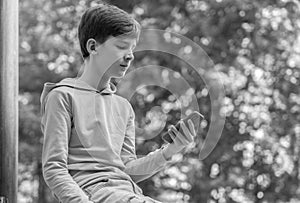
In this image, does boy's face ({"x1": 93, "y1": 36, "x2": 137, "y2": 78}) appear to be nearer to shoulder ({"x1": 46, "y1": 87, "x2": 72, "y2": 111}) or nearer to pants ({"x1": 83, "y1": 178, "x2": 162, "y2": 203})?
shoulder ({"x1": 46, "y1": 87, "x2": 72, "y2": 111})

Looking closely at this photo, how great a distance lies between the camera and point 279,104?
3.88m

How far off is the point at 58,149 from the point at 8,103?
42 centimetres

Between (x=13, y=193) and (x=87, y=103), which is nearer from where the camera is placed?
(x=87, y=103)

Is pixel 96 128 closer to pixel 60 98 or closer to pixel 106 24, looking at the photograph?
pixel 60 98

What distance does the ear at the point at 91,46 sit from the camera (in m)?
1.38

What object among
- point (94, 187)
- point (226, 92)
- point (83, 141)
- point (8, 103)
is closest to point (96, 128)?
point (83, 141)

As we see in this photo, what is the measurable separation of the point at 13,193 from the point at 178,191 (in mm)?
2317

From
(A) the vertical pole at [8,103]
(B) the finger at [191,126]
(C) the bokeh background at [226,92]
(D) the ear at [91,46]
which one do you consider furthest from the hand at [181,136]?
(C) the bokeh background at [226,92]

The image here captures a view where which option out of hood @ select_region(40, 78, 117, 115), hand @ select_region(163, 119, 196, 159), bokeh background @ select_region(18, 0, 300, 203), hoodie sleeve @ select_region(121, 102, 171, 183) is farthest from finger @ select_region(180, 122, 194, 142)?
bokeh background @ select_region(18, 0, 300, 203)

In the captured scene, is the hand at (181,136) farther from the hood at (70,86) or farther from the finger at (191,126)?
the hood at (70,86)

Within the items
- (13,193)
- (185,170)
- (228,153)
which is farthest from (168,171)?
(13,193)

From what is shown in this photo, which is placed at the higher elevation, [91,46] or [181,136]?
[91,46]

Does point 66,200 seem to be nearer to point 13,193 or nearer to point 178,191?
point 13,193

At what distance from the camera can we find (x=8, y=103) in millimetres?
1628
